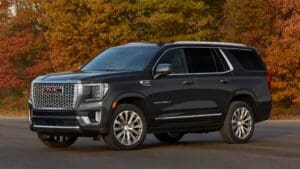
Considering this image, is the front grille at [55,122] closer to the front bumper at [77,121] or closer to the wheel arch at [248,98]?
the front bumper at [77,121]

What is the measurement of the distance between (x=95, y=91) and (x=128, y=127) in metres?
0.88

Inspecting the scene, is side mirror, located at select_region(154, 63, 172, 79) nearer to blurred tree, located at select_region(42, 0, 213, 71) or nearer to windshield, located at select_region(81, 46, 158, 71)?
windshield, located at select_region(81, 46, 158, 71)

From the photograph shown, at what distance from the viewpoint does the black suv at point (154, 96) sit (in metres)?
13.3

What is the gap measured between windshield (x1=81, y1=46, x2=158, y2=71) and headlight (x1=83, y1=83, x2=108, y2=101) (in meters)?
0.98

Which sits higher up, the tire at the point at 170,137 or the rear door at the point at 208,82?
the rear door at the point at 208,82

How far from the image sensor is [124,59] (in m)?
14.6

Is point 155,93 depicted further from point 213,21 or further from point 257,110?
point 213,21

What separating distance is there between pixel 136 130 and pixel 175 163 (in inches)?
87.5

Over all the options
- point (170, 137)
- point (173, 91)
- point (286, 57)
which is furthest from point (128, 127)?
point (286, 57)

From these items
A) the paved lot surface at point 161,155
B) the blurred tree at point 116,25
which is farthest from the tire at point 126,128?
the blurred tree at point 116,25

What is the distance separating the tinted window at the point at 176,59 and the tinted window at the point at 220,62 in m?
0.94

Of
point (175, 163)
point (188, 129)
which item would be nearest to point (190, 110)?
point (188, 129)

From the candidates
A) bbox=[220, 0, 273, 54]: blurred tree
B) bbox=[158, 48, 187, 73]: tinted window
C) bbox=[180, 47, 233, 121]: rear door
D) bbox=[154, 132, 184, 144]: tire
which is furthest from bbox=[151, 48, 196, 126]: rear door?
bbox=[220, 0, 273, 54]: blurred tree

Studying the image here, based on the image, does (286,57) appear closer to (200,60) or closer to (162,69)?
(200,60)
